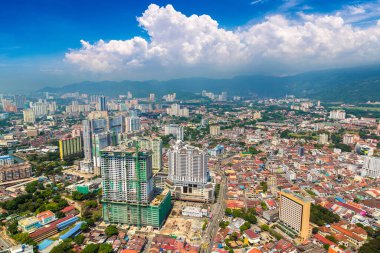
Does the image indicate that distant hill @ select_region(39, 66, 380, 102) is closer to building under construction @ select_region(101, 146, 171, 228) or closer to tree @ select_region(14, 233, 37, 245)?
building under construction @ select_region(101, 146, 171, 228)

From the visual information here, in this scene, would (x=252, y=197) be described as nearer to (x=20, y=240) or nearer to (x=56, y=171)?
(x=20, y=240)

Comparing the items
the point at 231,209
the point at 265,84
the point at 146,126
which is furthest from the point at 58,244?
the point at 265,84

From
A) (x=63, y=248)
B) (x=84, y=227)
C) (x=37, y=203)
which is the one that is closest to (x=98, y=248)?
(x=63, y=248)

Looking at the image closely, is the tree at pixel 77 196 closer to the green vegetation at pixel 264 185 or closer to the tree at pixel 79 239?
the tree at pixel 79 239

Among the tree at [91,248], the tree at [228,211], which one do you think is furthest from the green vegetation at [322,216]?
the tree at [91,248]

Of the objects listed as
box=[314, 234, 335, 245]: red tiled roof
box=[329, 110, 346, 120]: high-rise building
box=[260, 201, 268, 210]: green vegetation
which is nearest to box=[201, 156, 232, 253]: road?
box=[260, 201, 268, 210]: green vegetation

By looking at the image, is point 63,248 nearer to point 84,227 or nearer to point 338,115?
point 84,227
